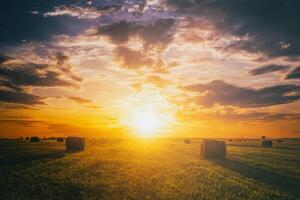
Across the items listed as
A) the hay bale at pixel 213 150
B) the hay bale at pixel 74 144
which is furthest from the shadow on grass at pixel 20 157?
the hay bale at pixel 213 150

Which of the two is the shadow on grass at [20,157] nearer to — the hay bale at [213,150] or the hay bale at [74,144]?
the hay bale at [74,144]

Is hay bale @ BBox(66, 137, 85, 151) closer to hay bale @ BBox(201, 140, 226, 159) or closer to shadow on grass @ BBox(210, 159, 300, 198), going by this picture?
hay bale @ BBox(201, 140, 226, 159)

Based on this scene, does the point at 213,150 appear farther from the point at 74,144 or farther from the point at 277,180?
the point at 74,144

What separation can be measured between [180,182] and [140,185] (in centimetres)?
226

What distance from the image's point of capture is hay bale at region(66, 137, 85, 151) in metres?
38.8

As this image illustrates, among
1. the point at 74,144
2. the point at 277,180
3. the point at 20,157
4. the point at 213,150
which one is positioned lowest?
the point at 277,180

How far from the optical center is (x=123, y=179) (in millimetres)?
15336

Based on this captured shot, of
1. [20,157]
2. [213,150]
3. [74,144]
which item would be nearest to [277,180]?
[213,150]

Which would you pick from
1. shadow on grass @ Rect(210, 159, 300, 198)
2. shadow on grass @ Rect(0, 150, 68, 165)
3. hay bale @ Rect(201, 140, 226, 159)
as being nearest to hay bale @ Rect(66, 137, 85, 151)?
shadow on grass @ Rect(0, 150, 68, 165)

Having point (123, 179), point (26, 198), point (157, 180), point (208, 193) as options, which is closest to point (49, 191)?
point (26, 198)

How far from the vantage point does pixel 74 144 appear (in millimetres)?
39031

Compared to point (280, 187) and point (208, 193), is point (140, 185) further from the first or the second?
point (280, 187)

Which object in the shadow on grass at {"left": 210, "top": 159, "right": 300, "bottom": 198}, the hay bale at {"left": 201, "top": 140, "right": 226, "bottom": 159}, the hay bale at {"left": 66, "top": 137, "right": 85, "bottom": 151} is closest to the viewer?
the shadow on grass at {"left": 210, "top": 159, "right": 300, "bottom": 198}

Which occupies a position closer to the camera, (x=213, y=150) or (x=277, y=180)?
(x=277, y=180)
